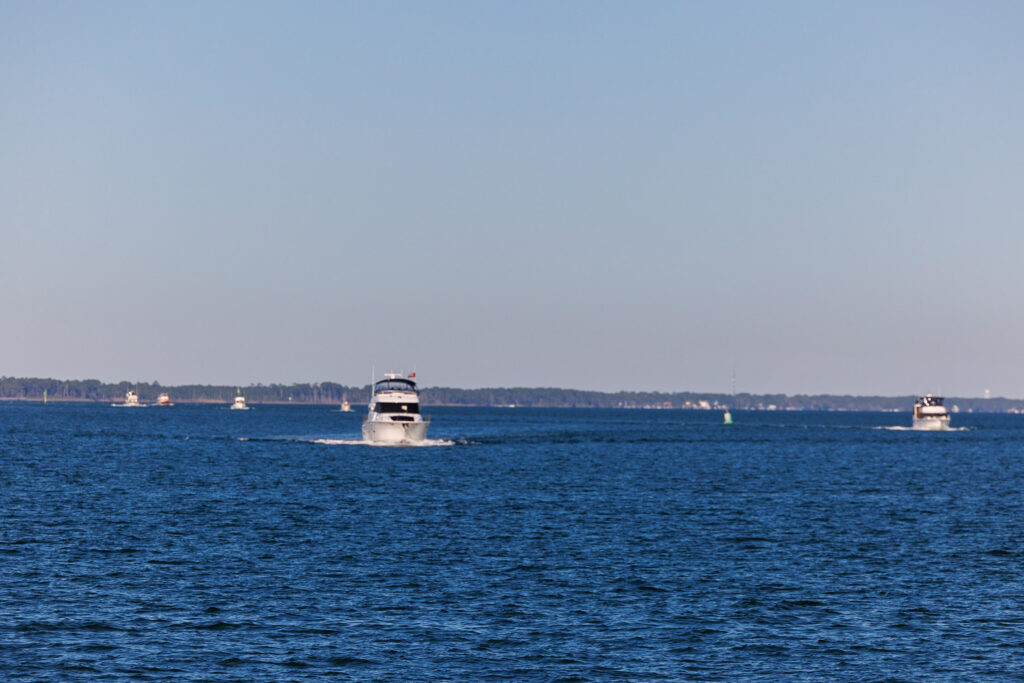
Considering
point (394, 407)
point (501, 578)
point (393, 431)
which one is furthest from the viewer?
point (393, 431)

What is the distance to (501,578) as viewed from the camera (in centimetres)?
4616

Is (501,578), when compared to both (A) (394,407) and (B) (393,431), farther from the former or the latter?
(B) (393,431)

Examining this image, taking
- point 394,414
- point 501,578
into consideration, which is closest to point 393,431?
point 394,414

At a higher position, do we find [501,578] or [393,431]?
[393,431]

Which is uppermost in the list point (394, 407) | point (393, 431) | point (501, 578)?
point (394, 407)

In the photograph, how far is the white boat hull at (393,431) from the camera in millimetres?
129788

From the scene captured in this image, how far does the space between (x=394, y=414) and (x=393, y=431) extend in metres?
3.36

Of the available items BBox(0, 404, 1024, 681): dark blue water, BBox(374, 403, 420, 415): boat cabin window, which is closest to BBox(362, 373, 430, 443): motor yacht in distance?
BBox(374, 403, 420, 415): boat cabin window

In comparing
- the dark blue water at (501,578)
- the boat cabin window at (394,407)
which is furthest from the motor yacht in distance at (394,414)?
the dark blue water at (501,578)

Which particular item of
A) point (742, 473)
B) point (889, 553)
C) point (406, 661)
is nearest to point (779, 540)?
point (889, 553)

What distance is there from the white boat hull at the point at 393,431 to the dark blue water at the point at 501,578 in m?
32.1

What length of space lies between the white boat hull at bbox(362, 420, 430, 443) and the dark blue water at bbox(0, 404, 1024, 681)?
32107 millimetres

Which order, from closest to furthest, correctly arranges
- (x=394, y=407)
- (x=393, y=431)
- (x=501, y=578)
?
(x=501, y=578), (x=394, y=407), (x=393, y=431)

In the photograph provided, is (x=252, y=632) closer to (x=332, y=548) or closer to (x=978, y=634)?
(x=332, y=548)
